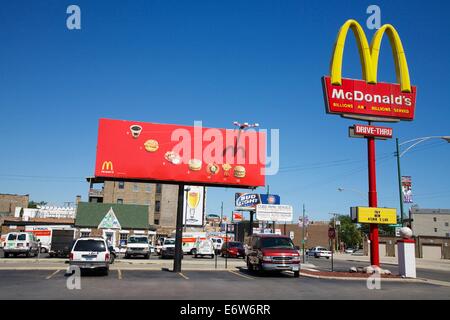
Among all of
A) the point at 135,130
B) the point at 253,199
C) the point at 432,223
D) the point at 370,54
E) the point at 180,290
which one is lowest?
the point at 180,290

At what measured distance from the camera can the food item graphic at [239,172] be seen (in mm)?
24938

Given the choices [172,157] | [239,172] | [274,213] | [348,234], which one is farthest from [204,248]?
[348,234]

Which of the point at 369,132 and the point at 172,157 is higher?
the point at 369,132

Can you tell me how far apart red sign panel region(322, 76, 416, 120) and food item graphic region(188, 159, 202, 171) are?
782 centimetres

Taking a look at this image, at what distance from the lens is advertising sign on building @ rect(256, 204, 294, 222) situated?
134 ft

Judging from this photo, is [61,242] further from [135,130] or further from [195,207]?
[195,207]

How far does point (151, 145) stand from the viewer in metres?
23.8

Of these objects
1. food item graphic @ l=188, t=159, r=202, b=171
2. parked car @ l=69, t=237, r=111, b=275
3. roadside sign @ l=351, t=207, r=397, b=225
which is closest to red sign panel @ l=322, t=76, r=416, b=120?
roadside sign @ l=351, t=207, r=397, b=225

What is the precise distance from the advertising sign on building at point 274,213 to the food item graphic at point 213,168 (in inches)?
690

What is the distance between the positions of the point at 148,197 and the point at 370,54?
5903 centimetres

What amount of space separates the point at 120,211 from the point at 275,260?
3973cm

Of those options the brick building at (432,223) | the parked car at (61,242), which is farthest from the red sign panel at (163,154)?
the brick building at (432,223)

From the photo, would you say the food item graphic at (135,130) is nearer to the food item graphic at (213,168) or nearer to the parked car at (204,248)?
the food item graphic at (213,168)
